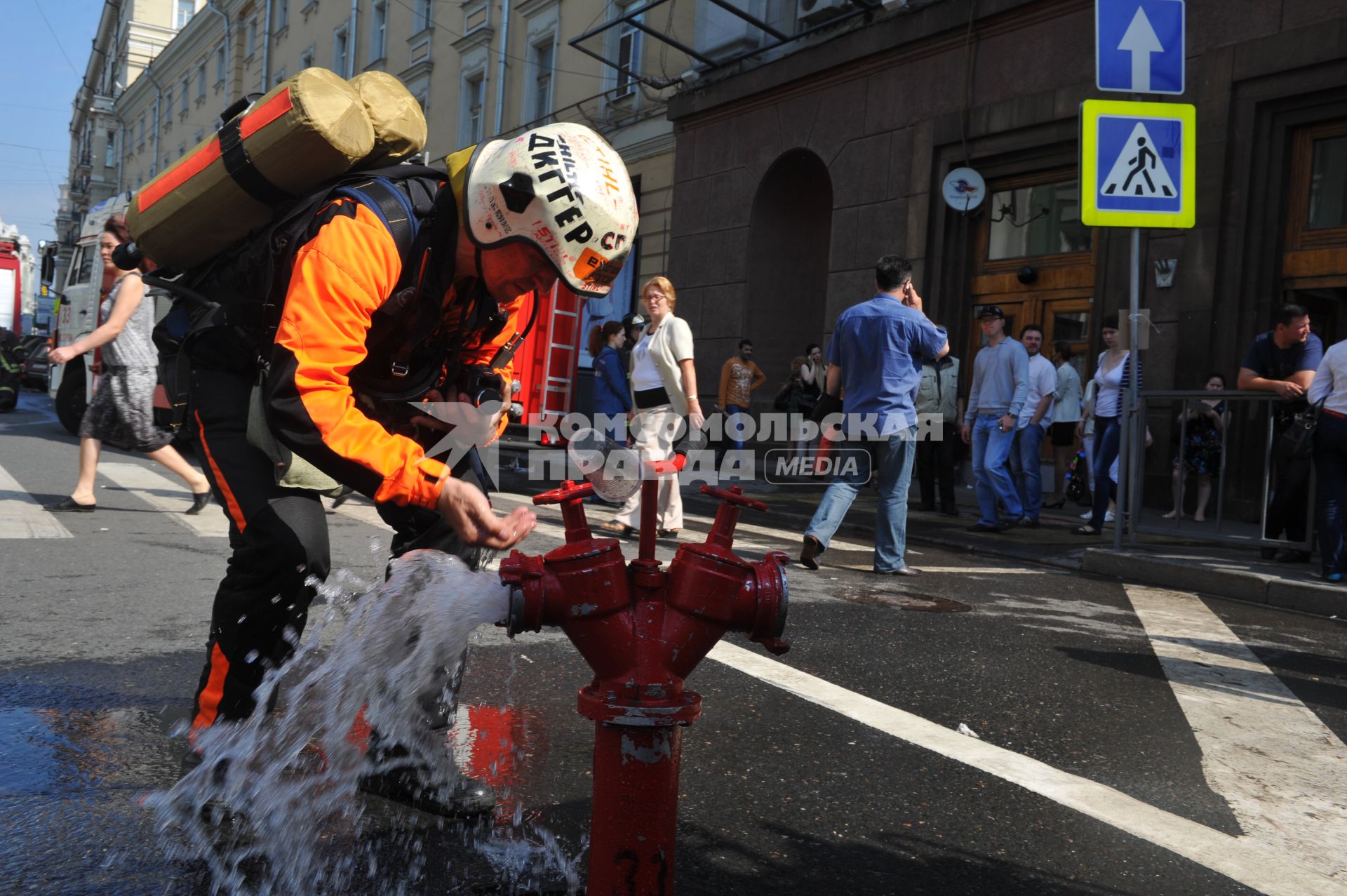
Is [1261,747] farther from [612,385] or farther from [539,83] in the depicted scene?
[539,83]

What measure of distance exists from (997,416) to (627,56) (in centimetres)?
1358

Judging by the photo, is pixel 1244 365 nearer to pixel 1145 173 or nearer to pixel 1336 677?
pixel 1145 173

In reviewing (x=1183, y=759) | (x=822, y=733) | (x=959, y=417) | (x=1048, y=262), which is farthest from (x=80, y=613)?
(x=1048, y=262)

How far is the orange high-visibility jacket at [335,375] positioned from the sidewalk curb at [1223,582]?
594 centimetres

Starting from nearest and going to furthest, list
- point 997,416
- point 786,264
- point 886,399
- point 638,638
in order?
point 638,638 < point 886,399 < point 997,416 < point 786,264

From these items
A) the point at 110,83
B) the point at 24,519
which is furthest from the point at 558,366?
the point at 110,83

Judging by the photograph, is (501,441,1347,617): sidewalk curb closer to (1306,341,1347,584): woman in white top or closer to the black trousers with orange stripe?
(1306,341,1347,584): woman in white top

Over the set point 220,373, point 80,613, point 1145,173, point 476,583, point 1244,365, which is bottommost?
point 80,613

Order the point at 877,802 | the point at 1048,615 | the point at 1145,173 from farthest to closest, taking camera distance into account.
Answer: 1. the point at 1145,173
2. the point at 1048,615
3. the point at 877,802

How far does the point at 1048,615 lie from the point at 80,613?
174 inches

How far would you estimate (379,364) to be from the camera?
2.67 metres

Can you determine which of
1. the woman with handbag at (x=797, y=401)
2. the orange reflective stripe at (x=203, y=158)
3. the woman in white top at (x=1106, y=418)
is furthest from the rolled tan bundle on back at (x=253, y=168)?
the woman with handbag at (x=797, y=401)

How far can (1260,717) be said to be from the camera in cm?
392

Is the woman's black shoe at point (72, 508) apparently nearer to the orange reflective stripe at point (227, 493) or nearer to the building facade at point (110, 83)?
the orange reflective stripe at point (227, 493)
